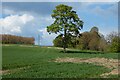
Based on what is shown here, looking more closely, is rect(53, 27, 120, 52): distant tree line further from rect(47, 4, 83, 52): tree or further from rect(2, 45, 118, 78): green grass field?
rect(2, 45, 118, 78): green grass field

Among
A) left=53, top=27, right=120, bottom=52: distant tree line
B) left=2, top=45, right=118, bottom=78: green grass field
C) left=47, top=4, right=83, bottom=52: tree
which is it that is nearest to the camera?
left=2, top=45, right=118, bottom=78: green grass field

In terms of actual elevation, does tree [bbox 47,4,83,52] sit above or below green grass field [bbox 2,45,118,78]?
above

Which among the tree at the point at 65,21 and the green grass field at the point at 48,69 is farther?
the tree at the point at 65,21

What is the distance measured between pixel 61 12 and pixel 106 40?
1023 inches

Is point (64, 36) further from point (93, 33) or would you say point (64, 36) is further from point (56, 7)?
point (93, 33)

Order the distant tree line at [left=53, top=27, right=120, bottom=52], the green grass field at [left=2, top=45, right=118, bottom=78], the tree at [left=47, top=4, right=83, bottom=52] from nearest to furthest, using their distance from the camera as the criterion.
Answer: the green grass field at [left=2, top=45, right=118, bottom=78] → the tree at [left=47, top=4, right=83, bottom=52] → the distant tree line at [left=53, top=27, right=120, bottom=52]

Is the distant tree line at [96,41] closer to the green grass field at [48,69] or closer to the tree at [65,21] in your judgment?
the tree at [65,21]

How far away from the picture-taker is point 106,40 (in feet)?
265

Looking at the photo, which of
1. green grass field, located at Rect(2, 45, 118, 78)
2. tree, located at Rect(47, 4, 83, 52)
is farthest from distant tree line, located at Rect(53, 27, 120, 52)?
green grass field, located at Rect(2, 45, 118, 78)

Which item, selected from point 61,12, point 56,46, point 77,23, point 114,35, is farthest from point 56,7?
point 114,35

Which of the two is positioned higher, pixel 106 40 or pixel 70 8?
pixel 70 8

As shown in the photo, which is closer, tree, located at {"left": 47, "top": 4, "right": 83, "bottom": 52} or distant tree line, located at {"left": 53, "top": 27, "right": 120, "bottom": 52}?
tree, located at {"left": 47, "top": 4, "right": 83, "bottom": 52}

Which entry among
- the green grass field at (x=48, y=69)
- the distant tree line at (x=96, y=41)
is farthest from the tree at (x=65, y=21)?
the green grass field at (x=48, y=69)

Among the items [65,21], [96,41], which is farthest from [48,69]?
[96,41]
